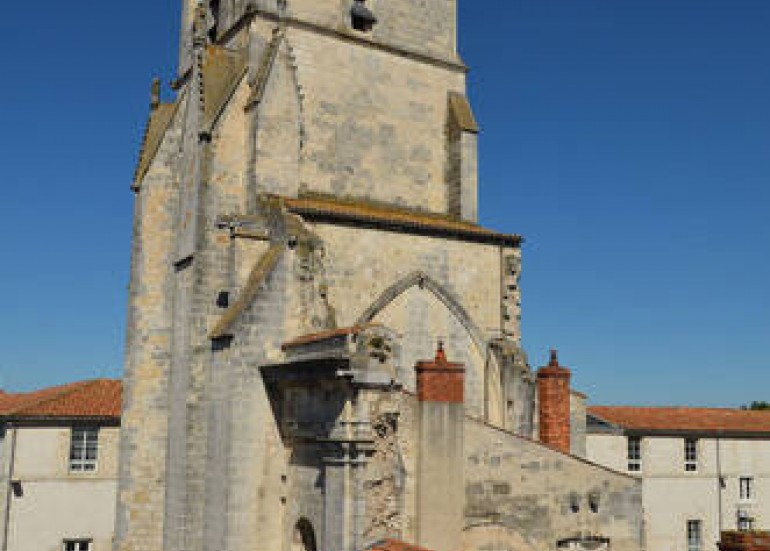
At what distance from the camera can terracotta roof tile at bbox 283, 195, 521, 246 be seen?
15.3 meters

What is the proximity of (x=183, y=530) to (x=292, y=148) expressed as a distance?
7.48 meters

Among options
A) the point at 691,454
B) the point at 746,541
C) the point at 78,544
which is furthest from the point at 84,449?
the point at 746,541

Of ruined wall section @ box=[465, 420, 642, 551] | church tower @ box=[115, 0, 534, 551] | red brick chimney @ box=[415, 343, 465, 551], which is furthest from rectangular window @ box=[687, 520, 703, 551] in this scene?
red brick chimney @ box=[415, 343, 465, 551]

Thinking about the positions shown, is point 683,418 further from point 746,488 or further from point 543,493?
point 543,493

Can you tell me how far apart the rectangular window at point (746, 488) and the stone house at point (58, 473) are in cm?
2259

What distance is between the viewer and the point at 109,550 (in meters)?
25.5

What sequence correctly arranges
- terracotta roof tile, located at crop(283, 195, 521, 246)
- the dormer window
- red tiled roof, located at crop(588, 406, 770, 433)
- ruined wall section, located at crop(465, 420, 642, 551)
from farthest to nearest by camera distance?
red tiled roof, located at crop(588, 406, 770, 433), the dormer window, terracotta roof tile, located at crop(283, 195, 521, 246), ruined wall section, located at crop(465, 420, 642, 551)

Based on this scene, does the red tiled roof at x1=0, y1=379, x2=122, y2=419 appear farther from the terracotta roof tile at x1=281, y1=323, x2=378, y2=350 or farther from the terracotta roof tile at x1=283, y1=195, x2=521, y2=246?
the terracotta roof tile at x1=281, y1=323, x2=378, y2=350

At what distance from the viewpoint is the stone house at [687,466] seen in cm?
2884

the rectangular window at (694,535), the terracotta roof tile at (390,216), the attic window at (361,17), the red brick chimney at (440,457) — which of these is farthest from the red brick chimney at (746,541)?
the rectangular window at (694,535)

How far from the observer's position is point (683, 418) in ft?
102

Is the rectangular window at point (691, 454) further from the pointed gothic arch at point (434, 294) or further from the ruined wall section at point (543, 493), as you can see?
the ruined wall section at point (543, 493)

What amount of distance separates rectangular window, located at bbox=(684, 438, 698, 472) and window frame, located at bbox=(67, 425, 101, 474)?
2078cm

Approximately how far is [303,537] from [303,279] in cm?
424
